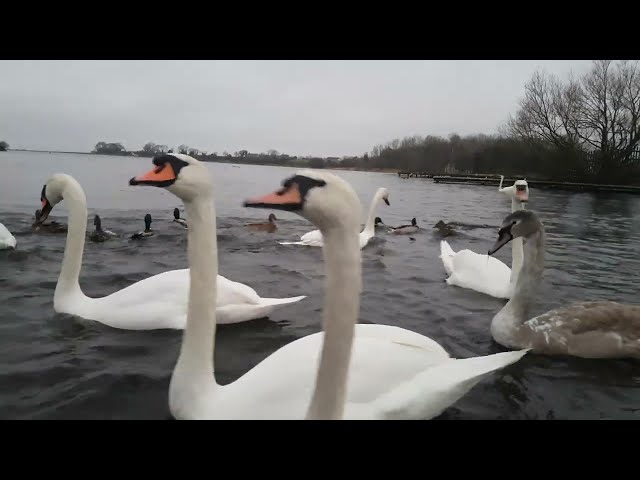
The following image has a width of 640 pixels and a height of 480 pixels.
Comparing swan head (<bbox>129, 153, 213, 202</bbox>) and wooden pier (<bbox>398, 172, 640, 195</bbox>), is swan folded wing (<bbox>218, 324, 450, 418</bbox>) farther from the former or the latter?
wooden pier (<bbox>398, 172, 640, 195</bbox>)

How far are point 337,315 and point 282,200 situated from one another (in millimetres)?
557

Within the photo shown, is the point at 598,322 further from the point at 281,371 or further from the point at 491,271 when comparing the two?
the point at 281,371

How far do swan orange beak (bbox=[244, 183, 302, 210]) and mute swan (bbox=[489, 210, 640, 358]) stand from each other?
3935 millimetres

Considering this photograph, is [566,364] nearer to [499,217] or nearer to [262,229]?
[262,229]

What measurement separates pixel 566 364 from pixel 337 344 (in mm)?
3514

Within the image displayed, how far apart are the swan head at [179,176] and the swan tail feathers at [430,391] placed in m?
1.74

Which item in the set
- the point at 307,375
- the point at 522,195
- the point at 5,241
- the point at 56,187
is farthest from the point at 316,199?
the point at 5,241

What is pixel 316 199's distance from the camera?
5.93 ft

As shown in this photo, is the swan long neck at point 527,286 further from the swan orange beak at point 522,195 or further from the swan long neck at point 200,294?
the swan long neck at point 200,294

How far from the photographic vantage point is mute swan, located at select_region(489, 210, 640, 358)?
450 cm

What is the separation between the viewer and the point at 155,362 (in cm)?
416

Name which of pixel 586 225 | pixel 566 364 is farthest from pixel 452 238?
pixel 566 364

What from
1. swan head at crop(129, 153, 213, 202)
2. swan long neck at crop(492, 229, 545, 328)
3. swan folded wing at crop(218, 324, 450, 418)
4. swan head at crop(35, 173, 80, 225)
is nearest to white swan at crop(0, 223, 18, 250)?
swan head at crop(35, 173, 80, 225)

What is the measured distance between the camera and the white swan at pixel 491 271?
6.87 m
